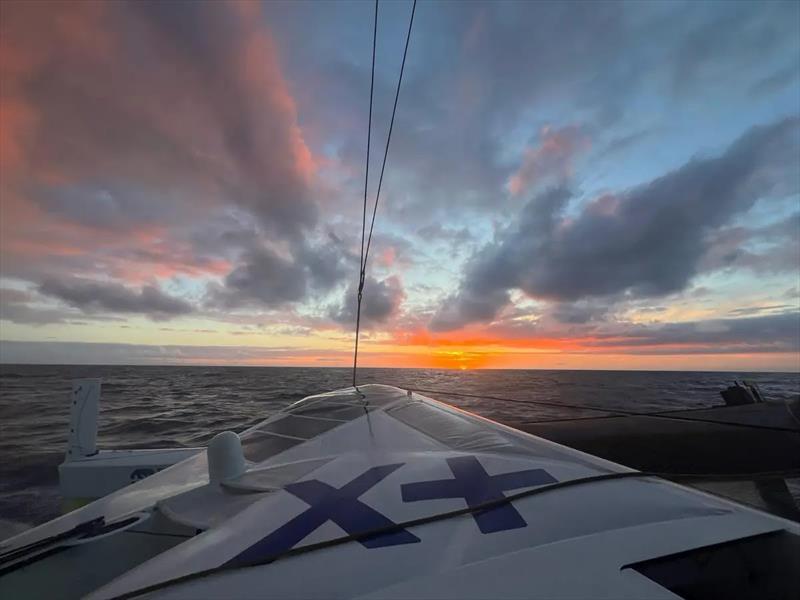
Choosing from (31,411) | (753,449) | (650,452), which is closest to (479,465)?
(650,452)

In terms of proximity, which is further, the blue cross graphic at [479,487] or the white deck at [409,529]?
the blue cross graphic at [479,487]

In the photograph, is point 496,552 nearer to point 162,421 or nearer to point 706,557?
point 706,557

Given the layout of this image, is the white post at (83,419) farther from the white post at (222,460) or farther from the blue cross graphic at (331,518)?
the blue cross graphic at (331,518)

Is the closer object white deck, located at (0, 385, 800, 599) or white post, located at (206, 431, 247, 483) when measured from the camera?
white deck, located at (0, 385, 800, 599)

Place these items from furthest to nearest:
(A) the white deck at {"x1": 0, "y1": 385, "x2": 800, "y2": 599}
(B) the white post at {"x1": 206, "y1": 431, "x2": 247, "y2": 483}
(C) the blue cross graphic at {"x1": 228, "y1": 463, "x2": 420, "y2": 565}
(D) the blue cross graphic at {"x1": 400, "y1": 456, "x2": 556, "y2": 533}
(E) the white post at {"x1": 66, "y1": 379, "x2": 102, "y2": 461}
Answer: (E) the white post at {"x1": 66, "y1": 379, "x2": 102, "y2": 461}, (B) the white post at {"x1": 206, "y1": 431, "x2": 247, "y2": 483}, (D) the blue cross graphic at {"x1": 400, "y1": 456, "x2": 556, "y2": 533}, (C) the blue cross graphic at {"x1": 228, "y1": 463, "x2": 420, "y2": 565}, (A) the white deck at {"x1": 0, "y1": 385, "x2": 800, "y2": 599}

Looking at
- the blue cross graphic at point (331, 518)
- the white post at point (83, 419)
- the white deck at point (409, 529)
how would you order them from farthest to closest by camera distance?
the white post at point (83, 419)
the blue cross graphic at point (331, 518)
the white deck at point (409, 529)

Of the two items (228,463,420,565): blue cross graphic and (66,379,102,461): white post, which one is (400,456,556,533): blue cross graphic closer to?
(228,463,420,565): blue cross graphic

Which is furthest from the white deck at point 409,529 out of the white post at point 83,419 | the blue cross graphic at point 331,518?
the white post at point 83,419

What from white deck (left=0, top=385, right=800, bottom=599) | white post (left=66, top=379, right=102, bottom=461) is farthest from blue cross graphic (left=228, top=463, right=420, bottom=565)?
white post (left=66, top=379, right=102, bottom=461)

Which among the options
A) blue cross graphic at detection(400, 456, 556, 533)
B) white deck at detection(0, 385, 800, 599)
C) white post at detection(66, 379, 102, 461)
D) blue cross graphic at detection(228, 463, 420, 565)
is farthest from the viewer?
white post at detection(66, 379, 102, 461)
